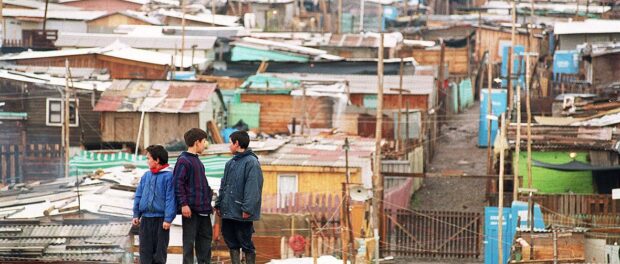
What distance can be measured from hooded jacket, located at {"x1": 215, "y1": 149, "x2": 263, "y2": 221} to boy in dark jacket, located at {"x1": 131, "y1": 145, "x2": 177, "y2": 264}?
569 mm

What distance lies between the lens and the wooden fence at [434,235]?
2680 centimetres

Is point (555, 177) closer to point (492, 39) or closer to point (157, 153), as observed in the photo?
point (157, 153)

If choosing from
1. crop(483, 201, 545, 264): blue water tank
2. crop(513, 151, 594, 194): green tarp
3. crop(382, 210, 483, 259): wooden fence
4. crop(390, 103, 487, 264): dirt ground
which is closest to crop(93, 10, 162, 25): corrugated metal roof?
→ crop(390, 103, 487, 264): dirt ground

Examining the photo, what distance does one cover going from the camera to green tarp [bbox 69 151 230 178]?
26750 millimetres

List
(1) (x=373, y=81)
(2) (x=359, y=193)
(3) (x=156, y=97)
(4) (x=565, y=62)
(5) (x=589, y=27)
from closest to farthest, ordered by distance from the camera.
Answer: (2) (x=359, y=193) < (3) (x=156, y=97) < (1) (x=373, y=81) < (4) (x=565, y=62) < (5) (x=589, y=27)

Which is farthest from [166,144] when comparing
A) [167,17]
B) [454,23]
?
[454,23]

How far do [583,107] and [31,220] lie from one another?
58.5 ft

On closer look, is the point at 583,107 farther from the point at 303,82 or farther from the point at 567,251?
the point at 567,251

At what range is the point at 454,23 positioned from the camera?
5769cm

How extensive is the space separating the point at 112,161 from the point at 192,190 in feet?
58.3

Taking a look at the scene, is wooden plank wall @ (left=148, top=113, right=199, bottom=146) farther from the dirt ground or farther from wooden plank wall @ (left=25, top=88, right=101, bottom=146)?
the dirt ground

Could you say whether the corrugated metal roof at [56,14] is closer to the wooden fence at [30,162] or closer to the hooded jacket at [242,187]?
the wooden fence at [30,162]

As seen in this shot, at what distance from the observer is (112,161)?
1123 inches

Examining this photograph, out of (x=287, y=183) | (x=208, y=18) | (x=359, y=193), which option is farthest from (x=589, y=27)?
(x=359, y=193)
